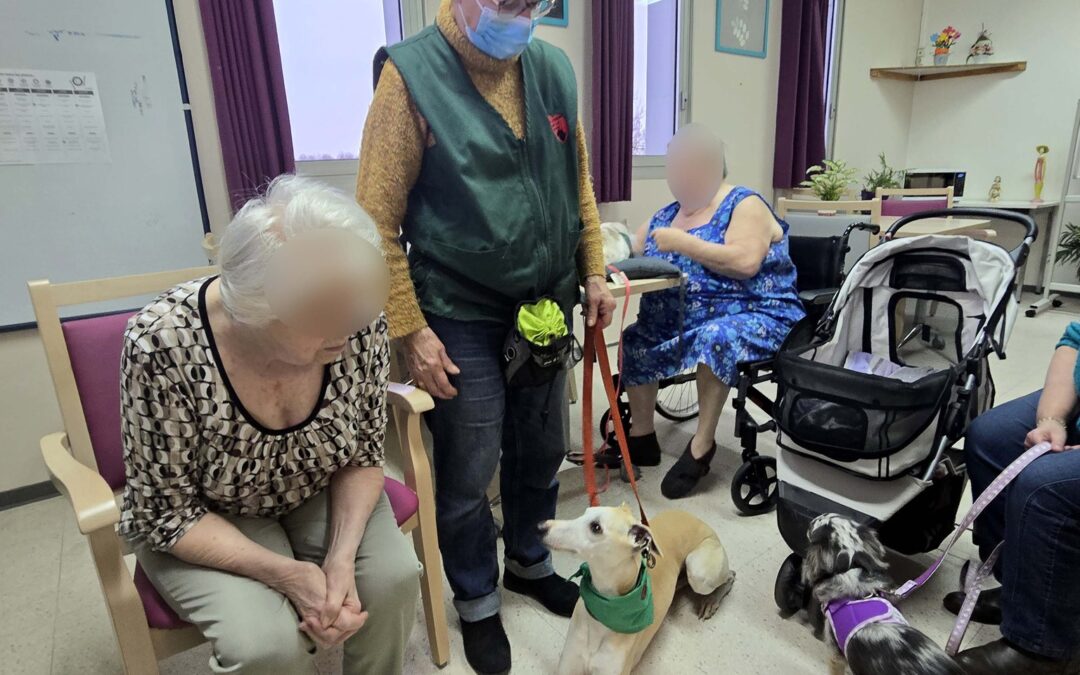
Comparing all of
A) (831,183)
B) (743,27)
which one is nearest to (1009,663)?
(831,183)

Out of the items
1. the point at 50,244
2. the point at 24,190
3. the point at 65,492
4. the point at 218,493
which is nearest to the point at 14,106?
the point at 24,190

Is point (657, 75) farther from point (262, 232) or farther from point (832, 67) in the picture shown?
point (262, 232)

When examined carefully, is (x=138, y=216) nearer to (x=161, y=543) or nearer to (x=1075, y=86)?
(x=161, y=543)

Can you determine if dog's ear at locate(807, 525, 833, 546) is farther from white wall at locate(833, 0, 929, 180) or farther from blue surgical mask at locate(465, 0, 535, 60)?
white wall at locate(833, 0, 929, 180)

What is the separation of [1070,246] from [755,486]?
4134 millimetres

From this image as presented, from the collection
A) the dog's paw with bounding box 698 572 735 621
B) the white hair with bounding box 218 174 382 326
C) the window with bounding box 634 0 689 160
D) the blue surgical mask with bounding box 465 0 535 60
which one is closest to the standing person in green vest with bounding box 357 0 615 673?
the blue surgical mask with bounding box 465 0 535 60

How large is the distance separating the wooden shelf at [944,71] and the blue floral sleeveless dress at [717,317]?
3.74 metres

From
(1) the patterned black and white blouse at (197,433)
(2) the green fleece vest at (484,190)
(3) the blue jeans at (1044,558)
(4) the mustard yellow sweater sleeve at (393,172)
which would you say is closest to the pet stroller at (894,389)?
(3) the blue jeans at (1044,558)

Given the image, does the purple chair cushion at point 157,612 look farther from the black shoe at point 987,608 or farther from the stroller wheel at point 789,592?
the black shoe at point 987,608

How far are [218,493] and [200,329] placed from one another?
265 millimetres

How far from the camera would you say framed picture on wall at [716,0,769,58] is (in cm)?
375

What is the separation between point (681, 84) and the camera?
145 inches

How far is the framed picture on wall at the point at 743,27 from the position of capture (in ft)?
12.3

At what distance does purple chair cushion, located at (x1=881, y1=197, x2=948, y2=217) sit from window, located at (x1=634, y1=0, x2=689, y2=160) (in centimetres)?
128
